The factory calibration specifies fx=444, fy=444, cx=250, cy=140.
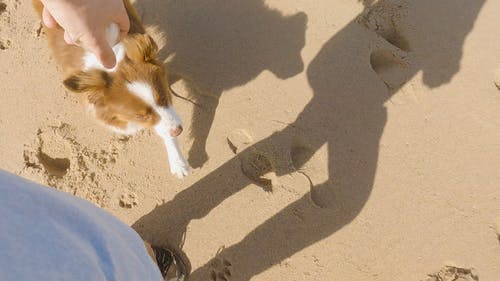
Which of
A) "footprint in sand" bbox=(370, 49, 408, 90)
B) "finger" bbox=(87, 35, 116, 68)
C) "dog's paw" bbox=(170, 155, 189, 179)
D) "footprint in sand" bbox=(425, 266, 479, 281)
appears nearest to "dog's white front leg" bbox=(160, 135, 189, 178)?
"dog's paw" bbox=(170, 155, 189, 179)

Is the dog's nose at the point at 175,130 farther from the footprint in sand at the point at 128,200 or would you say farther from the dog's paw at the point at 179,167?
the footprint in sand at the point at 128,200

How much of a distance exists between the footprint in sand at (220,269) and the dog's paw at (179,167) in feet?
1.89

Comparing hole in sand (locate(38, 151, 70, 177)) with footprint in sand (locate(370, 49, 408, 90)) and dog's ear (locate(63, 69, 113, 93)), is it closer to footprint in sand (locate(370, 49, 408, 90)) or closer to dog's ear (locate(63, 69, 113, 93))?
dog's ear (locate(63, 69, 113, 93))

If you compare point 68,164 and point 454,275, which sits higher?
point 454,275

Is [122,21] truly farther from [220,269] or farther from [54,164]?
[220,269]

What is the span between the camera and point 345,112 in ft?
9.61

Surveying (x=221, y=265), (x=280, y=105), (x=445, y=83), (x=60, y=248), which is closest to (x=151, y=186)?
(x=221, y=265)

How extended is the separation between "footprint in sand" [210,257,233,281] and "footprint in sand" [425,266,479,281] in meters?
1.23

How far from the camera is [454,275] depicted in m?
2.70

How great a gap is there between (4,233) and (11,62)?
2.60 metres

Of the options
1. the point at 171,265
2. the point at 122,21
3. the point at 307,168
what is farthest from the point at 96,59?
the point at 307,168

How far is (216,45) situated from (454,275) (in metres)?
2.13

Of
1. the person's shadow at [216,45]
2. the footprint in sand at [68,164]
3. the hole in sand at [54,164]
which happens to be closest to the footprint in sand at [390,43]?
the person's shadow at [216,45]

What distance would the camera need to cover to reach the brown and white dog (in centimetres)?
236
